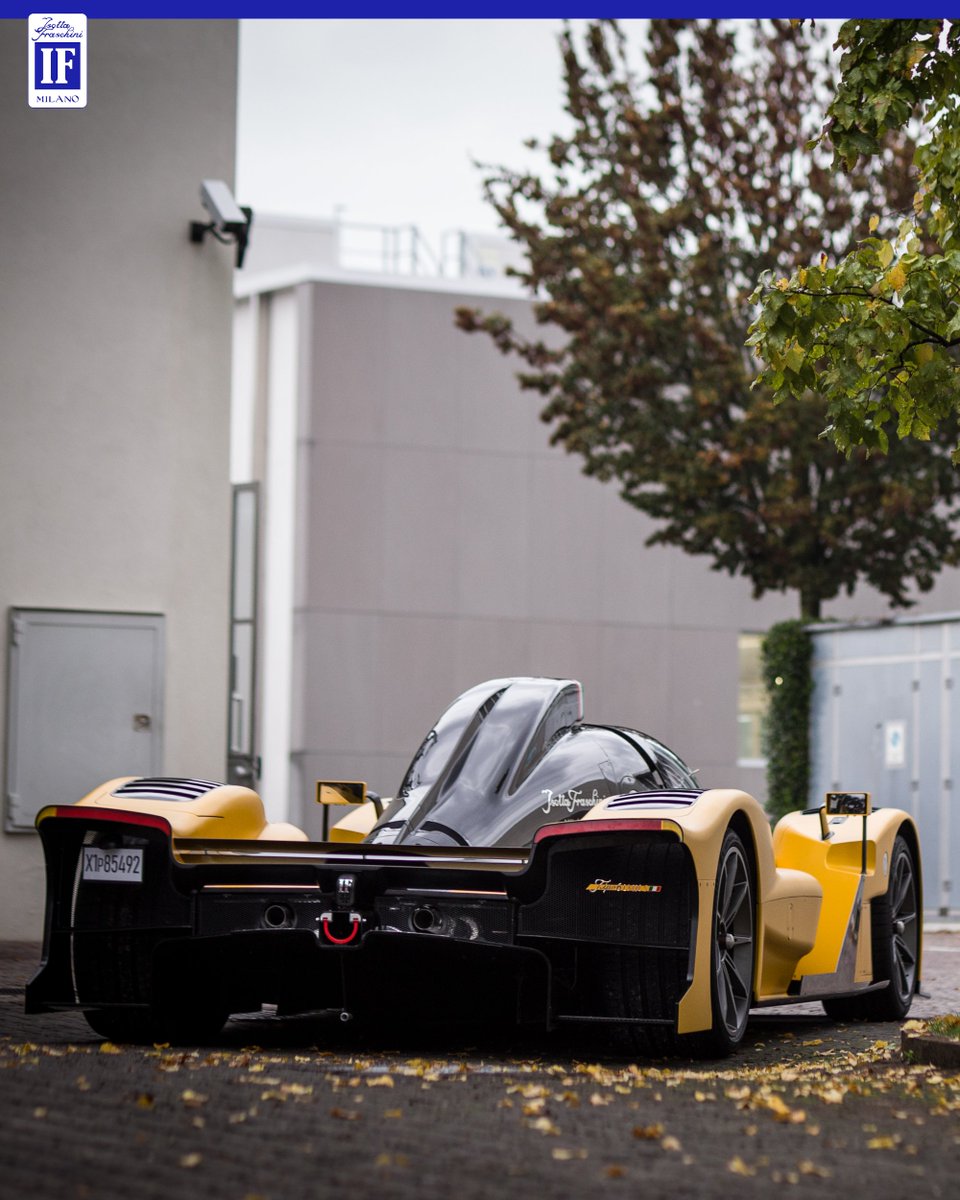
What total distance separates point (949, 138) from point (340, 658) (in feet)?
76.6

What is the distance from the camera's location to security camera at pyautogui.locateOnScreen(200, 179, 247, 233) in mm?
14688

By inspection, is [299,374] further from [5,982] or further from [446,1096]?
[446,1096]

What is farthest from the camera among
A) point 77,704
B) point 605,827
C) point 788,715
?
point 788,715

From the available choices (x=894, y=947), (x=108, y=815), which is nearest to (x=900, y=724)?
(x=894, y=947)

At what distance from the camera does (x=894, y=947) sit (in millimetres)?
9789

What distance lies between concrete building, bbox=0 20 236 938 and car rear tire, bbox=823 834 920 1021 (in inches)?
242

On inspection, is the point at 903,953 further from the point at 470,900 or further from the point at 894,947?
the point at 470,900

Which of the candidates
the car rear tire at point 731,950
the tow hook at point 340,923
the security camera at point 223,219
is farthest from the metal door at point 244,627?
the tow hook at point 340,923

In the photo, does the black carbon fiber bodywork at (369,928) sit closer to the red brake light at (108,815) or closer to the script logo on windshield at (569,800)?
the red brake light at (108,815)

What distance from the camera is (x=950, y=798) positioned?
19609 millimetres

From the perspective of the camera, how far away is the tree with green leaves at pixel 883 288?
797 cm

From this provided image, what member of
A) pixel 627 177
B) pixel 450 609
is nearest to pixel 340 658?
pixel 450 609

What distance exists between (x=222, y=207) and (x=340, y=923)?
8542 millimetres

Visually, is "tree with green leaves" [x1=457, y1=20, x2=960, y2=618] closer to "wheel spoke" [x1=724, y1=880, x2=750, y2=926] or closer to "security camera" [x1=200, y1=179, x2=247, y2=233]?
"security camera" [x1=200, y1=179, x2=247, y2=233]
